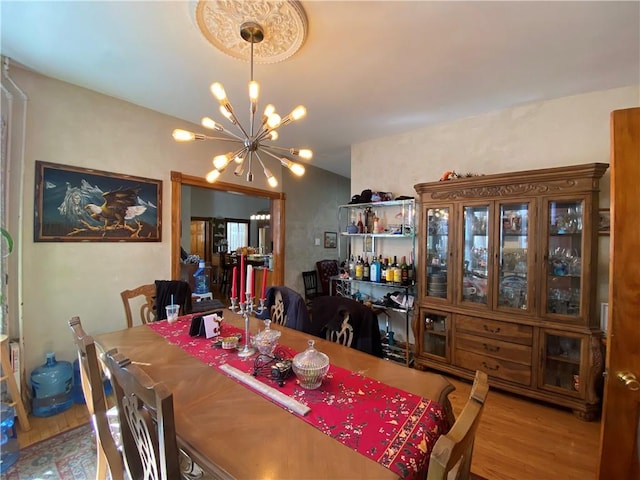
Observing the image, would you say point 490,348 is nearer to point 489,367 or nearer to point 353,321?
point 489,367

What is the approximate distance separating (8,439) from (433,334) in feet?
11.4

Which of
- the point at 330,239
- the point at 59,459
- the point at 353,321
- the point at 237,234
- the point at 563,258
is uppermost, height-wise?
the point at 237,234

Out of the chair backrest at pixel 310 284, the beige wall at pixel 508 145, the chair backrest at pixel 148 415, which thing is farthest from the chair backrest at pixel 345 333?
the chair backrest at pixel 310 284

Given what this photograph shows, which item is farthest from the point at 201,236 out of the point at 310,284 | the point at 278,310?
the point at 278,310

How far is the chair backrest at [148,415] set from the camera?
0.79 metres

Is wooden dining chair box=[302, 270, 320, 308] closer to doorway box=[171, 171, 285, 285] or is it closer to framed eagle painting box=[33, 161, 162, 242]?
doorway box=[171, 171, 285, 285]

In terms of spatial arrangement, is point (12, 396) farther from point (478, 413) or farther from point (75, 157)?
point (478, 413)

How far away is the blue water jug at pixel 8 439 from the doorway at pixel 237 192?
1534 millimetres

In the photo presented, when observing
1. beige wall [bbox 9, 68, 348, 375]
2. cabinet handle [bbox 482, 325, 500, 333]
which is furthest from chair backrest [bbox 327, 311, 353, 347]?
beige wall [bbox 9, 68, 348, 375]

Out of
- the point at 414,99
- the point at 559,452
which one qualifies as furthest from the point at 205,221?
the point at 559,452

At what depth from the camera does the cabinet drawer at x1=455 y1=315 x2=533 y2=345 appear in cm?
241

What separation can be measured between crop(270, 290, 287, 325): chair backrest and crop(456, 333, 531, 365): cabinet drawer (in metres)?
1.71

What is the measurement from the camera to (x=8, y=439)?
1.88 m

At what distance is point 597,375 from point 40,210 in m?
4.65
